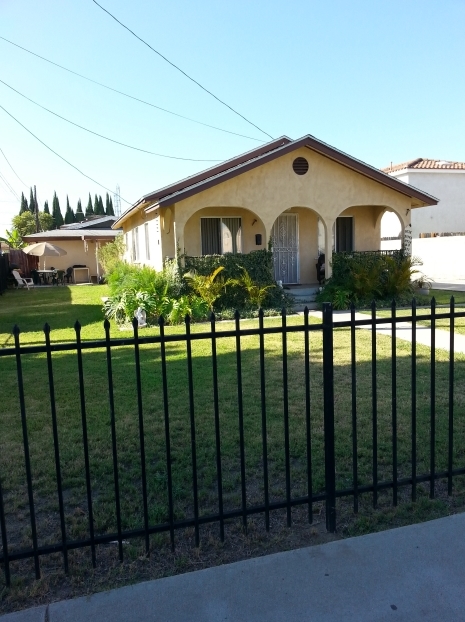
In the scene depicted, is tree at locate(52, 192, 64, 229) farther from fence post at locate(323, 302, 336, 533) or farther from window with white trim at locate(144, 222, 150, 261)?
fence post at locate(323, 302, 336, 533)

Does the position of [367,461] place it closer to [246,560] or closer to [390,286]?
[246,560]

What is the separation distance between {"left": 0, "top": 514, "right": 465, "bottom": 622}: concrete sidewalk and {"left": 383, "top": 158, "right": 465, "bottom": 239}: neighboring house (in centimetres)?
3143

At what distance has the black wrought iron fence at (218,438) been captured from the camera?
3234 millimetres

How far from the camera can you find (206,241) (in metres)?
17.1

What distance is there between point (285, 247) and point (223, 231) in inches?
88.9

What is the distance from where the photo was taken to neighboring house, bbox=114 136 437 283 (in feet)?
48.3

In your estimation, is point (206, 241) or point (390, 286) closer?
point (390, 286)

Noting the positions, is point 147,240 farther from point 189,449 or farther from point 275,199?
point 189,449

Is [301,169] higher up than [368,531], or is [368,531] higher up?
[301,169]

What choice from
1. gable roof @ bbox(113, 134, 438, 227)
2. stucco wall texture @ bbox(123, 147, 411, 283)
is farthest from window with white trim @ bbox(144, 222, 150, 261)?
gable roof @ bbox(113, 134, 438, 227)

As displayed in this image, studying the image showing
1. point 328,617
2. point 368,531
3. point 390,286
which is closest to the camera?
point 328,617

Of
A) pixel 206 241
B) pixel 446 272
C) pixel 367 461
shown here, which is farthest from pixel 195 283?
pixel 446 272

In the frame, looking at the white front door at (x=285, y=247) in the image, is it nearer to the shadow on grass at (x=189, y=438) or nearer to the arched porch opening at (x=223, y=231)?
the arched porch opening at (x=223, y=231)

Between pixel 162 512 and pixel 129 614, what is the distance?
1.01 metres
